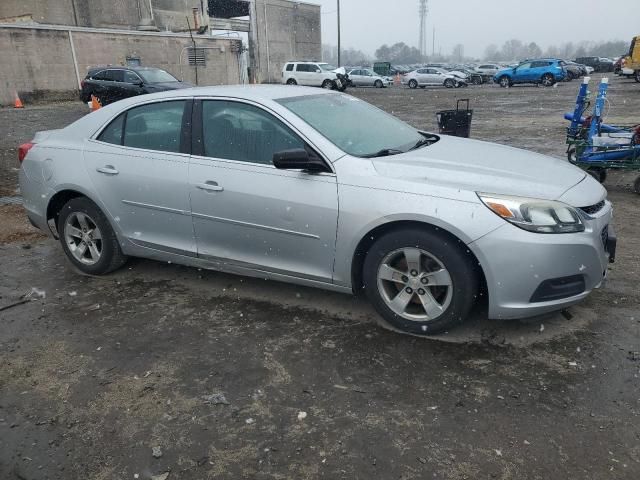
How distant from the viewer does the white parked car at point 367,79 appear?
129 feet

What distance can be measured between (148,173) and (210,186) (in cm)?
62

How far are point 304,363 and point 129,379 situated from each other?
1.04 meters

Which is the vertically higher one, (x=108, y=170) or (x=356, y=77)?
(x=108, y=170)

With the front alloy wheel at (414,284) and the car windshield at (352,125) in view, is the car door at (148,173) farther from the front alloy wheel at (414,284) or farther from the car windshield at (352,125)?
the front alloy wheel at (414,284)

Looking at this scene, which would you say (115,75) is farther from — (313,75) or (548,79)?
(548,79)

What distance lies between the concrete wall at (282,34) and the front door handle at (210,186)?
46.5 meters

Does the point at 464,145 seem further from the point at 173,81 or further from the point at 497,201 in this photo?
the point at 173,81

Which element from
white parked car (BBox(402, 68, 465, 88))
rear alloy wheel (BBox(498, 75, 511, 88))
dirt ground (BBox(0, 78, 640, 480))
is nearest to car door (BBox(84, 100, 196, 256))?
dirt ground (BBox(0, 78, 640, 480))

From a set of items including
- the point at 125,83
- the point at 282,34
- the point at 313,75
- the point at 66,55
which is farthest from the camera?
the point at 282,34

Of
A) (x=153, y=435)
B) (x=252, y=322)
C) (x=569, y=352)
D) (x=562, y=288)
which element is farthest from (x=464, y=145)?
(x=153, y=435)

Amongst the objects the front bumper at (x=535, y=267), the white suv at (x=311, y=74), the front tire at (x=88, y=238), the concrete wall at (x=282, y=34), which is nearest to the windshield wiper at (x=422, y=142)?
the front bumper at (x=535, y=267)

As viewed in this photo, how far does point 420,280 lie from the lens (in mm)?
3371

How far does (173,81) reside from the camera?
1833 centimetres

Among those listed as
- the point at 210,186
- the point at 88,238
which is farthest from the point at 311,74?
the point at 210,186
